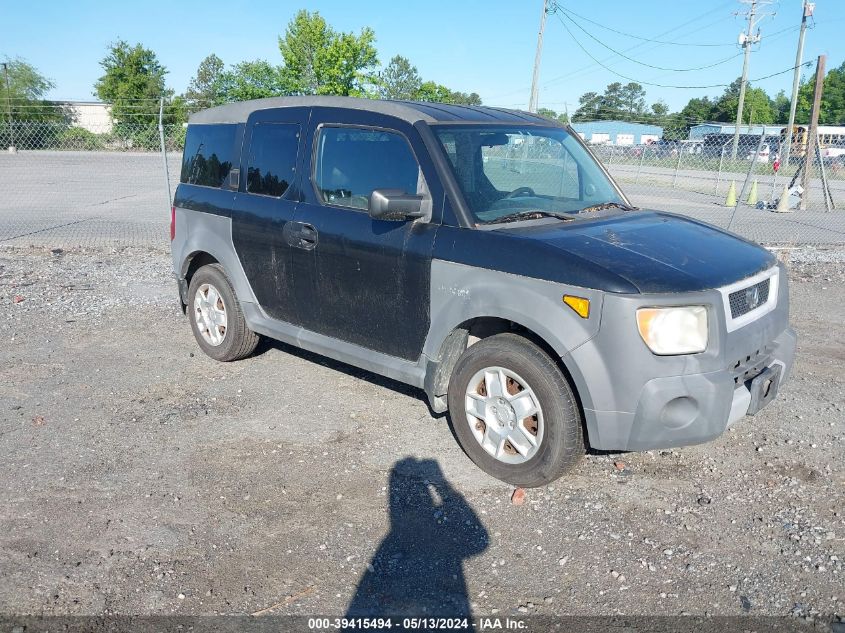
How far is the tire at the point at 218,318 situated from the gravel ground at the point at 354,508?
211mm

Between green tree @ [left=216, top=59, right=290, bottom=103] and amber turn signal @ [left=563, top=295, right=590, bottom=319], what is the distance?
84.4ft

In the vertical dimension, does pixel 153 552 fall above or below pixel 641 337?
below

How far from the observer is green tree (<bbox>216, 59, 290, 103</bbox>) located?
90.7 feet

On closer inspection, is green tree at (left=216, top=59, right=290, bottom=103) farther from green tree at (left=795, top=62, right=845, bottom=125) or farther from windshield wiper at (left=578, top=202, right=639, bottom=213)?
green tree at (left=795, top=62, right=845, bottom=125)

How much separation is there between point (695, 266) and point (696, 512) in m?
1.30

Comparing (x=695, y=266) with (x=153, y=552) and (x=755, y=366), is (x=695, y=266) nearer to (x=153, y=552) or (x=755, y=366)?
(x=755, y=366)

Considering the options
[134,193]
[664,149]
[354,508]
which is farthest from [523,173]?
[664,149]

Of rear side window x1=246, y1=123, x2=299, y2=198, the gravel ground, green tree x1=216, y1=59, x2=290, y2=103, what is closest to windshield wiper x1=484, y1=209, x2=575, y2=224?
the gravel ground

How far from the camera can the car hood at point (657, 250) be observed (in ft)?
11.9

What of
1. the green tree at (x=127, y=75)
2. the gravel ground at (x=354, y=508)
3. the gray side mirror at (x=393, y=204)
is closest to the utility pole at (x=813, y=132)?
the gravel ground at (x=354, y=508)

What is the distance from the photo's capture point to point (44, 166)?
2697 centimetres

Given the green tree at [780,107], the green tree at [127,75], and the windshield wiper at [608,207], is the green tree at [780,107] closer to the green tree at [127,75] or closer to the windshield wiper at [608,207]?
the green tree at [127,75]

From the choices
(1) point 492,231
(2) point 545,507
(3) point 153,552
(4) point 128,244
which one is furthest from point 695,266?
(4) point 128,244

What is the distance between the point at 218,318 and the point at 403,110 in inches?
98.4
